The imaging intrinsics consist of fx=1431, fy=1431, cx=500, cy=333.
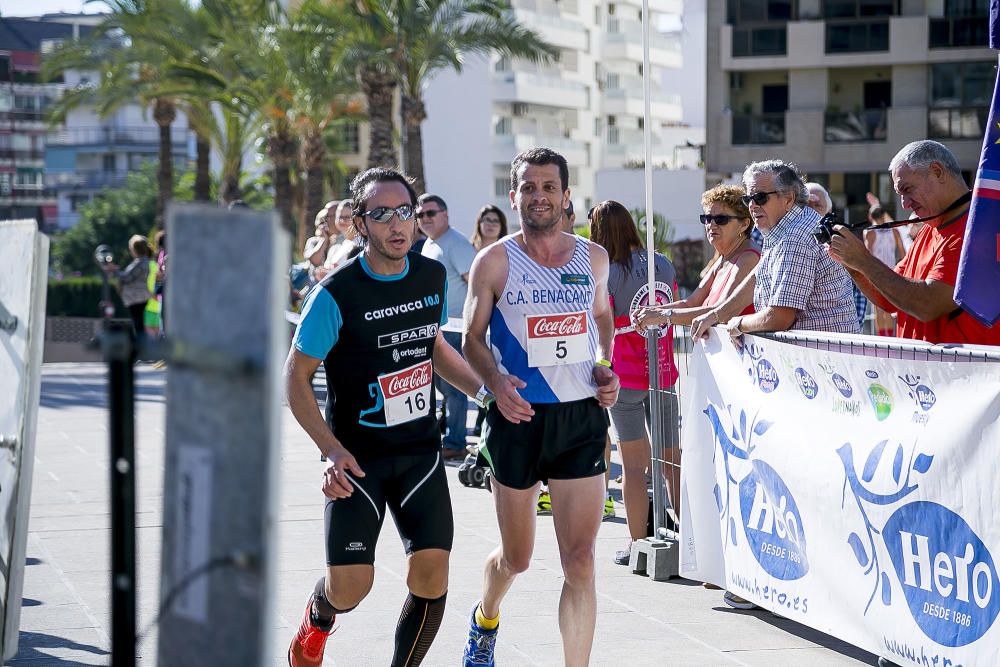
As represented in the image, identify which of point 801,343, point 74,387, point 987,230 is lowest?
point 74,387

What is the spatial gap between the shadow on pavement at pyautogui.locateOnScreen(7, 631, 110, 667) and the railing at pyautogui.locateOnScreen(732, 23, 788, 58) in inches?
1575

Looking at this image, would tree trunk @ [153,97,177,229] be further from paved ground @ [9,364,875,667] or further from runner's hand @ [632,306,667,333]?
runner's hand @ [632,306,667,333]

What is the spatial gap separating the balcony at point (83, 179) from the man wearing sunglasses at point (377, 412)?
343ft

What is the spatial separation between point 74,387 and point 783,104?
30.4 metres

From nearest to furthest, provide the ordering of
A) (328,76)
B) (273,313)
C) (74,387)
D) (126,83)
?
1. (273,313)
2. (74,387)
3. (328,76)
4. (126,83)

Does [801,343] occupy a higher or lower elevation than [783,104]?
lower

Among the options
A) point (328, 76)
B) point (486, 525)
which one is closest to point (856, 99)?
point (328, 76)

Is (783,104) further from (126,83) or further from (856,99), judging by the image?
(126,83)

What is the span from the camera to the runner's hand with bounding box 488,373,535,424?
16.3ft

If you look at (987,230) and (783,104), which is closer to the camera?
(987,230)

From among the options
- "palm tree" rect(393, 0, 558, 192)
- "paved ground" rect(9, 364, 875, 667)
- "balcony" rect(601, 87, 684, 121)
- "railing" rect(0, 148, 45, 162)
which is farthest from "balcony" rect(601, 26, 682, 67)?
"paved ground" rect(9, 364, 875, 667)

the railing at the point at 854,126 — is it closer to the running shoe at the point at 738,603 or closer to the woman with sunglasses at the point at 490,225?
the woman with sunglasses at the point at 490,225

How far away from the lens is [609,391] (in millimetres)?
5137

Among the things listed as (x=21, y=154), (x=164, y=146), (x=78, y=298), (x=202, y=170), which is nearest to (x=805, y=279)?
(x=78, y=298)
